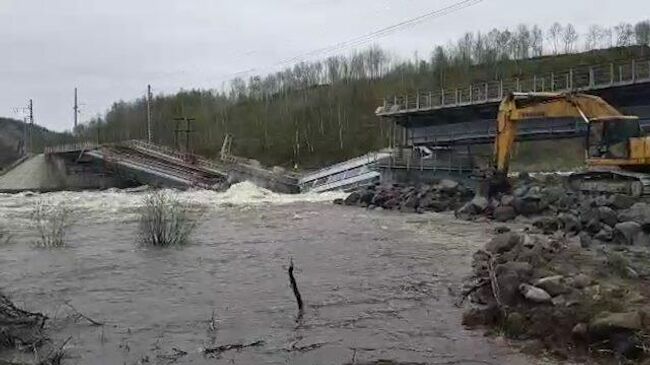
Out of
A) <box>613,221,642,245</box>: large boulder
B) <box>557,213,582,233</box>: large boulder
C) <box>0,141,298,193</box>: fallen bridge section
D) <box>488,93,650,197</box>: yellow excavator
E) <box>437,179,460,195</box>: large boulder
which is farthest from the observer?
<box>0,141,298,193</box>: fallen bridge section

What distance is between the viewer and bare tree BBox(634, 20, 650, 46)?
330 ft

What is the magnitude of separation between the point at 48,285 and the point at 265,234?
1041cm

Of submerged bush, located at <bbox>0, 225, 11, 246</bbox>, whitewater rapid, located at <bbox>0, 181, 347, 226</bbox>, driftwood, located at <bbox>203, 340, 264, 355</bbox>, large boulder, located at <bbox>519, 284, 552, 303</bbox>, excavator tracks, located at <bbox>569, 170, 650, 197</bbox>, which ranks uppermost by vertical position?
excavator tracks, located at <bbox>569, 170, 650, 197</bbox>

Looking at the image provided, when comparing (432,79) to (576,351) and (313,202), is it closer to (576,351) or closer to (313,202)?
(313,202)

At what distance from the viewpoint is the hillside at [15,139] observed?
98344mm

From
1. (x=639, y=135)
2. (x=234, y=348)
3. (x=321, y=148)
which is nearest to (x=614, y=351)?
(x=234, y=348)

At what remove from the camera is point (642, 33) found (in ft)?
336

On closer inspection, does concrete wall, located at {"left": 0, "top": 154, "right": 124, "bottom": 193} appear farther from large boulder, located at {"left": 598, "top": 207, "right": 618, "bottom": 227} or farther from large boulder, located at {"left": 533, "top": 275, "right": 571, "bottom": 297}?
large boulder, located at {"left": 533, "top": 275, "right": 571, "bottom": 297}

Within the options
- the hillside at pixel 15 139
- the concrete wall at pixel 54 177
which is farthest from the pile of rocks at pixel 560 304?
the hillside at pixel 15 139

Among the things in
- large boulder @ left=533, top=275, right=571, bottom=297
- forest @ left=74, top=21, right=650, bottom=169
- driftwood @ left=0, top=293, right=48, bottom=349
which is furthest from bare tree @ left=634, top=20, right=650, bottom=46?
driftwood @ left=0, top=293, right=48, bottom=349

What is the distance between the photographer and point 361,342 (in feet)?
31.1

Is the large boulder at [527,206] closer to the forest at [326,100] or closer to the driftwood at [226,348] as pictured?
the driftwood at [226,348]

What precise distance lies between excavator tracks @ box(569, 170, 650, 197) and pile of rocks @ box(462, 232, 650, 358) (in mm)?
10320

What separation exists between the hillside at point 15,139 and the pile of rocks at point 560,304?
8270cm
